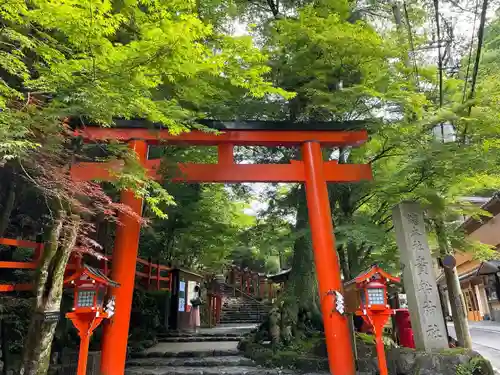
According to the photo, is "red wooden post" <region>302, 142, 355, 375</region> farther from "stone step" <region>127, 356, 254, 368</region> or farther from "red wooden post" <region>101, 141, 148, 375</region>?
"red wooden post" <region>101, 141, 148, 375</region>

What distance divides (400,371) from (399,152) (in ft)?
17.5

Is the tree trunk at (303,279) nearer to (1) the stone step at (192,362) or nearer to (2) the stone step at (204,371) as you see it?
(1) the stone step at (192,362)

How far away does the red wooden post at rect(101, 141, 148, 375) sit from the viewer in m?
6.67

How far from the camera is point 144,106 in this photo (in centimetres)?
536

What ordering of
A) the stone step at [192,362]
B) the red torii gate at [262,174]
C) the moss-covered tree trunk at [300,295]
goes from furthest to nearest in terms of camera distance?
the moss-covered tree trunk at [300,295], the stone step at [192,362], the red torii gate at [262,174]

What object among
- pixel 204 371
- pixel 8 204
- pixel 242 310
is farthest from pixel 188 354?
pixel 242 310

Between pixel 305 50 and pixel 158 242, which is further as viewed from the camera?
pixel 158 242

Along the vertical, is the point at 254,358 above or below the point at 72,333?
below

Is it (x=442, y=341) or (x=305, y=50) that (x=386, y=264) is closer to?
(x=442, y=341)

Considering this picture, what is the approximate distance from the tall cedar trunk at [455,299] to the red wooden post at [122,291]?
295 inches

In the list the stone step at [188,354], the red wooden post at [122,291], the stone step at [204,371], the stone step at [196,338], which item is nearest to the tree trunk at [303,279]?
the stone step at [204,371]

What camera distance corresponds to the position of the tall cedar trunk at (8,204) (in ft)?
24.2

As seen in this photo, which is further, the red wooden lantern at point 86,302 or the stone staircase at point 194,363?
the stone staircase at point 194,363

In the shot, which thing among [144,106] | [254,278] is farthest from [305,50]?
[254,278]
